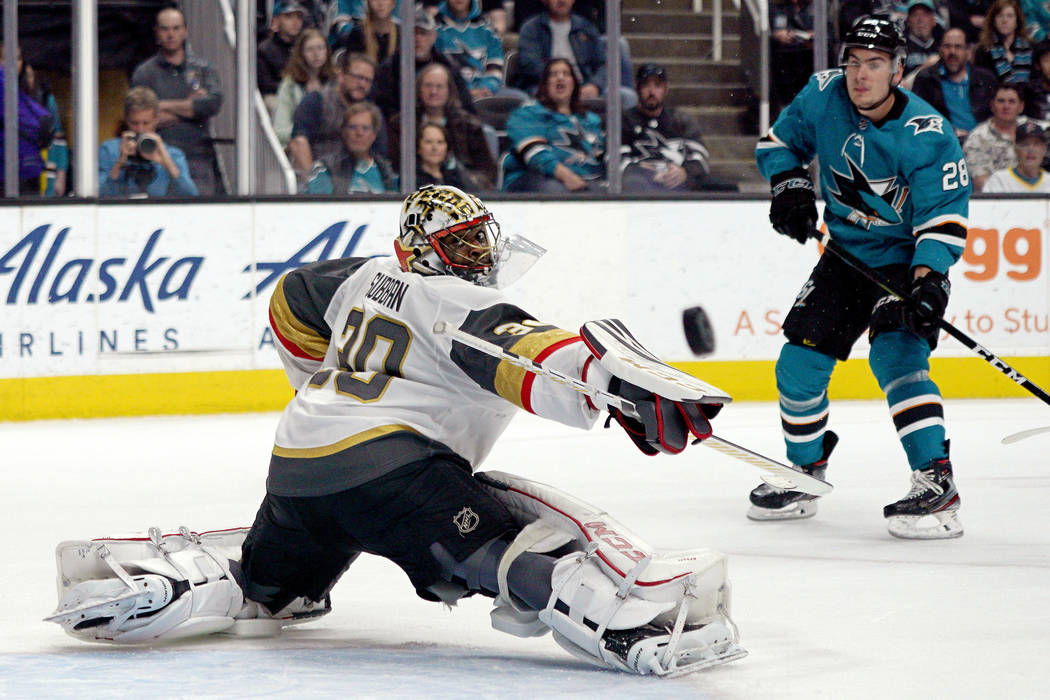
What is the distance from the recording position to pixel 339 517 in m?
2.38

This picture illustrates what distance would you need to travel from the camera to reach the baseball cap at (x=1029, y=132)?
6.79m

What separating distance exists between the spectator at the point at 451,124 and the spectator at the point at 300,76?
351 mm

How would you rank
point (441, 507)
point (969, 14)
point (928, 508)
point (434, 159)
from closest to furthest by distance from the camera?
point (441, 507)
point (928, 508)
point (434, 159)
point (969, 14)

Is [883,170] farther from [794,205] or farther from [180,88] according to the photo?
[180,88]

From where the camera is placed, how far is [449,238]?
2445mm

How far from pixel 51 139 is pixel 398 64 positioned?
1.41 metres

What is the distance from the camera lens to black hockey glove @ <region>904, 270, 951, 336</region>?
3.46 metres

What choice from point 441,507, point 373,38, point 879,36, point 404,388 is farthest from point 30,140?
point 441,507

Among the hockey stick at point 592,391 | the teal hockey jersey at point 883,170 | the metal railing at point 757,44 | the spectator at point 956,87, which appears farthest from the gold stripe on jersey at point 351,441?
the spectator at point 956,87

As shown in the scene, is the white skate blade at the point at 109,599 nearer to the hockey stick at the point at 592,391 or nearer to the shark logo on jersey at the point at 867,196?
the hockey stick at the point at 592,391

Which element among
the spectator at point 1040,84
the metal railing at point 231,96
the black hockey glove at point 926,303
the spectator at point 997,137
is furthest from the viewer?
the spectator at point 1040,84

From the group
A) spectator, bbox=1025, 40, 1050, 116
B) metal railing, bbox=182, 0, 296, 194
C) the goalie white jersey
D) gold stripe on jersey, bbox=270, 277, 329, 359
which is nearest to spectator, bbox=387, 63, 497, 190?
metal railing, bbox=182, 0, 296, 194

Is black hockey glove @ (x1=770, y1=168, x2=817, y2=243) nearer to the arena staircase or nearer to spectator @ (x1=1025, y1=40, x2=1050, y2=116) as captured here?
the arena staircase

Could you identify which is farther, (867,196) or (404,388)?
(867,196)
